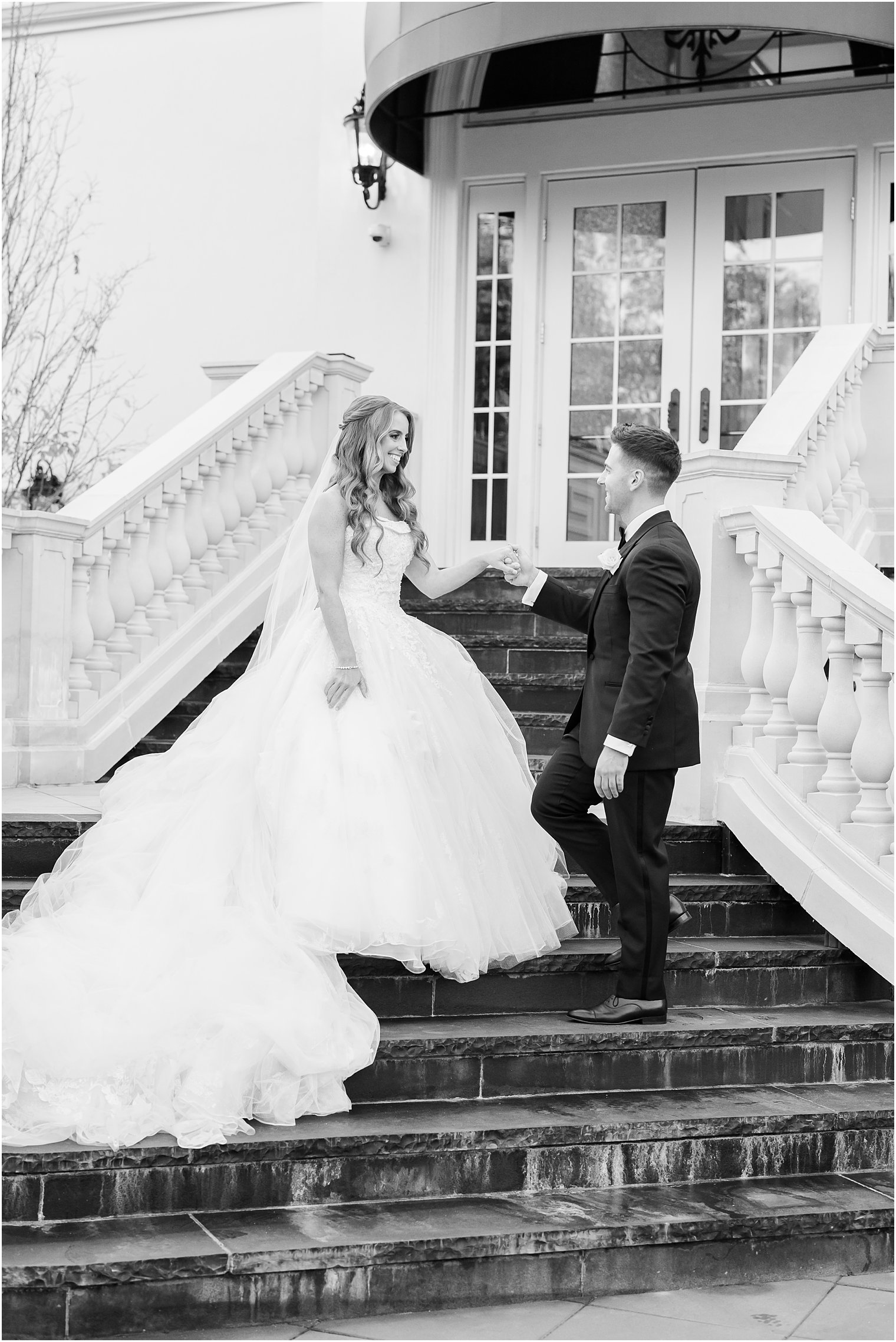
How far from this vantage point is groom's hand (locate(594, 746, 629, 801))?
154 inches

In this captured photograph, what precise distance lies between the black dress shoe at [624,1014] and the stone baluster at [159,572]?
3126 millimetres

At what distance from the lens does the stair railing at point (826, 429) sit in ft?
19.6

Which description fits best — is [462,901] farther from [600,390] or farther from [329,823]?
[600,390]

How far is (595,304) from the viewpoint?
9008 millimetres

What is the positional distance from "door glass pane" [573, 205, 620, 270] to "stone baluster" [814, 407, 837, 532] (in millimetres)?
2912

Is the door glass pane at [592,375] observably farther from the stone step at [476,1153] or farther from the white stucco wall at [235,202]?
the stone step at [476,1153]

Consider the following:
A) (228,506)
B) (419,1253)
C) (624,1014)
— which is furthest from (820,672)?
(228,506)

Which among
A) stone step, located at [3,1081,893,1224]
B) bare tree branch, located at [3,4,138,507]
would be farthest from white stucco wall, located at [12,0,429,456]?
stone step, located at [3,1081,893,1224]

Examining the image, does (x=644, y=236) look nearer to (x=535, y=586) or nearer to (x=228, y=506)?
(x=228, y=506)

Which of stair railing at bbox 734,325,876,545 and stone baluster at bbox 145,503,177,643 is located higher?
stair railing at bbox 734,325,876,545

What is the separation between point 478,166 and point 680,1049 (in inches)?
265

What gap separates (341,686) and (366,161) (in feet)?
19.6

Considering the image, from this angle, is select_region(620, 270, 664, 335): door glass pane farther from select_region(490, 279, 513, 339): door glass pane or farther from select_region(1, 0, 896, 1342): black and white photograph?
select_region(490, 279, 513, 339): door glass pane

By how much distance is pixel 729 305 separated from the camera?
871cm
